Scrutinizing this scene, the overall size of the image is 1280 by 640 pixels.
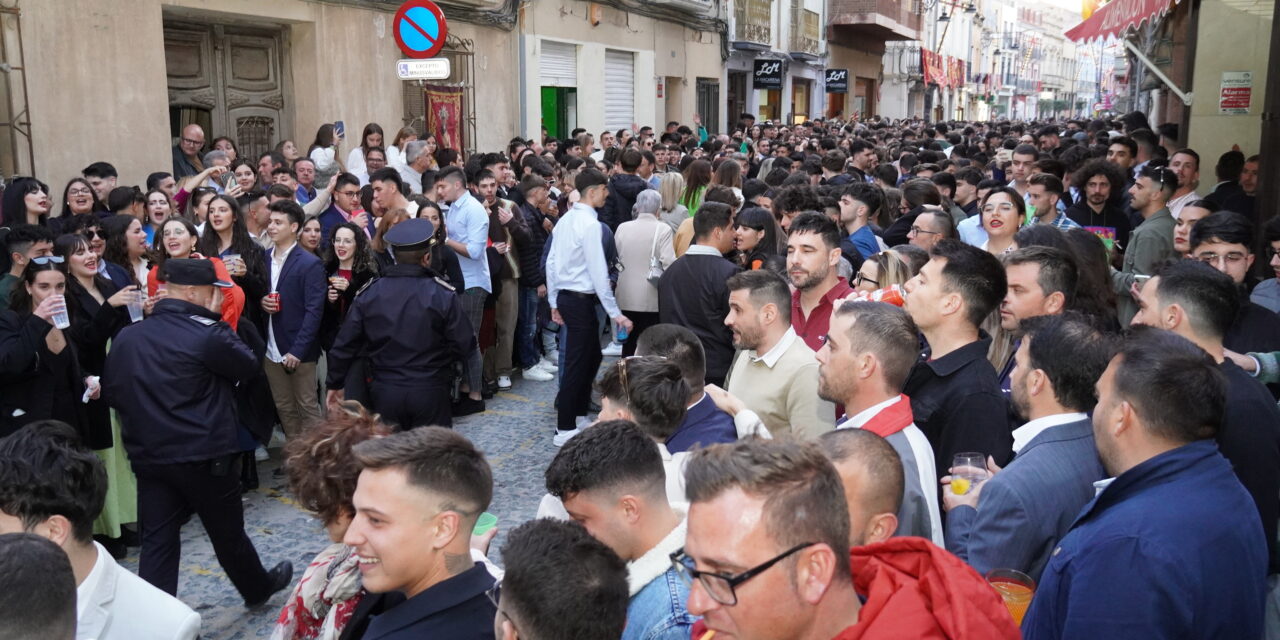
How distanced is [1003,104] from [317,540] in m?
85.0

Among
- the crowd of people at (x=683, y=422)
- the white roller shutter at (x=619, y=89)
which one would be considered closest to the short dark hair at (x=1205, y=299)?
the crowd of people at (x=683, y=422)

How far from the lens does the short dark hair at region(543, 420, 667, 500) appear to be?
276cm

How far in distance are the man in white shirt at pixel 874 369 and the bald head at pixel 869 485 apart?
0.52 metres

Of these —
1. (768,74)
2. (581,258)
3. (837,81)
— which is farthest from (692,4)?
(581,258)

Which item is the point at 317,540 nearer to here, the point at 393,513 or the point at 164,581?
the point at 164,581

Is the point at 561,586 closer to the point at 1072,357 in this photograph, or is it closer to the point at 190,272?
the point at 1072,357

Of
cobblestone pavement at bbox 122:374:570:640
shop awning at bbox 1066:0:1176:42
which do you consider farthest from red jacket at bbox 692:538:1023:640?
shop awning at bbox 1066:0:1176:42

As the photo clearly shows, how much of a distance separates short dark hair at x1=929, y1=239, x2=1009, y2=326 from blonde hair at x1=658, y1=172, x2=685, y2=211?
4.66 metres

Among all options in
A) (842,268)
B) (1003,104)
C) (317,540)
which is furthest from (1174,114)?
(1003,104)

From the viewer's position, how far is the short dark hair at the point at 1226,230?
5164 mm

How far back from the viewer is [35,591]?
2299 mm

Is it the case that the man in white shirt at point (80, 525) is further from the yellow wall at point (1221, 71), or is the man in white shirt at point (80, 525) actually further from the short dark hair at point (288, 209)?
the yellow wall at point (1221, 71)

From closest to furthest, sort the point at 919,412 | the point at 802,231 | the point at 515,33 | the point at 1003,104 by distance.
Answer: the point at 919,412 → the point at 802,231 → the point at 515,33 → the point at 1003,104

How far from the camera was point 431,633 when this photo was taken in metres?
2.52
